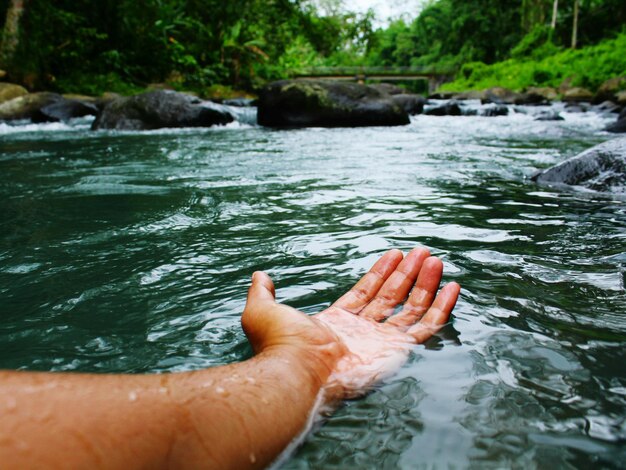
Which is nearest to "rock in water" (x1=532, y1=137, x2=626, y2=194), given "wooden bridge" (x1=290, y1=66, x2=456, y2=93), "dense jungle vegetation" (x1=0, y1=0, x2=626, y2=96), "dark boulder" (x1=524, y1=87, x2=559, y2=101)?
"dense jungle vegetation" (x1=0, y1=0, x2=626, y2=96)

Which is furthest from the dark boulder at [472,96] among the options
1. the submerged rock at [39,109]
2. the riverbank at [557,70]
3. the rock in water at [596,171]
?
the rock in water at [596,171]

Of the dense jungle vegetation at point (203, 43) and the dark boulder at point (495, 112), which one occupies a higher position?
the dense jungle vegetation at point (203, 43)

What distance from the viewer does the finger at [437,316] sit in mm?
1740

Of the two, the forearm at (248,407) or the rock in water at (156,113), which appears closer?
the forearm at (248,407)

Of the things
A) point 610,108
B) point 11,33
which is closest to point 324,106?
point 610,108

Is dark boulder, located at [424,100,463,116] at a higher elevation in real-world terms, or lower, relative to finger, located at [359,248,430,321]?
higher

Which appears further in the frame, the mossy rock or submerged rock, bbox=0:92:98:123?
the mossy rock

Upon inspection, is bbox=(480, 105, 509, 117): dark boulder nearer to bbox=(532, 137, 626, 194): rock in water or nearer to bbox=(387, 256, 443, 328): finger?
bbox=(532, 137, 626, 194): rock in water

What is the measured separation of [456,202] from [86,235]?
2.70 metres

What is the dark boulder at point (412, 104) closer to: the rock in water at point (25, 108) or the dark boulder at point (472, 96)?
the dark boulder at point (472, 96)

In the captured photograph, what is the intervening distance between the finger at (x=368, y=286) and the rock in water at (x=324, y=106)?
9.85 m

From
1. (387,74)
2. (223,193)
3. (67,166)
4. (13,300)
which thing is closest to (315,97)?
(67,166)

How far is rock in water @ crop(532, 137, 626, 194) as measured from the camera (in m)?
4.27

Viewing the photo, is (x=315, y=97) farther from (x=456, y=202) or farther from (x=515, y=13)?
(x=515, y=13)
